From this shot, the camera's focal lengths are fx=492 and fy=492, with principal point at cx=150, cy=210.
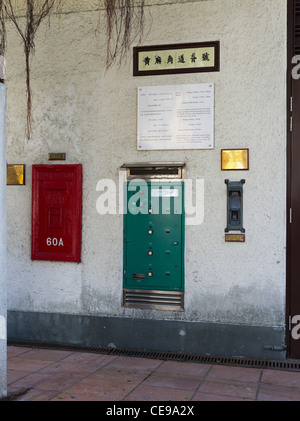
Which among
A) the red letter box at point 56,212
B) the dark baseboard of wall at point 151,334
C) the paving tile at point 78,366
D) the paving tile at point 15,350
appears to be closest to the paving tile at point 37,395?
the paving tile at point 78,366

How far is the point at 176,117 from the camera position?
5.74 meters

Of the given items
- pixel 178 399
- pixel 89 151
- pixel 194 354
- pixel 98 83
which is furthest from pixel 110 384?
pixel 98 83

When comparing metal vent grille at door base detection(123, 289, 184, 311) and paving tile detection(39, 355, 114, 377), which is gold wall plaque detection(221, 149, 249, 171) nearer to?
metal vent grille at door base detection(123, 289, 184, 311)

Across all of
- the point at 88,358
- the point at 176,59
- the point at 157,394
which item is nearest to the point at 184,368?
the point at 157,394

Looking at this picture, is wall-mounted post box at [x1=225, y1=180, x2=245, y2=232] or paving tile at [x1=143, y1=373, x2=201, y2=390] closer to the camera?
paving tile at [x1=143, y1=373, x2=201, y2=390]

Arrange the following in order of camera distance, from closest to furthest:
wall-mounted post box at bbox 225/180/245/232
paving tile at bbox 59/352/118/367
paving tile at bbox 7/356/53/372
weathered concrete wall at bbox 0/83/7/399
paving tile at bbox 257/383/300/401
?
weathered concrete wall at bbox 0/83/7/399 → paving tile at bbox 257/383/300/401 → paving tile at bbox 7/356/53/372 → paving tile at bbox 59/352/118/367 → wall-mounted post box at bbox 225/180/245/232

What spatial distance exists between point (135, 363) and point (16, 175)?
280cm

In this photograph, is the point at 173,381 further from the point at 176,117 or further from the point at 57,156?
the point at 57,156

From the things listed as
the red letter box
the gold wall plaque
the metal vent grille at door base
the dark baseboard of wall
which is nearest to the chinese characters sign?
the gold wall plaque

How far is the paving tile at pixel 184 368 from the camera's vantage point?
5047mm

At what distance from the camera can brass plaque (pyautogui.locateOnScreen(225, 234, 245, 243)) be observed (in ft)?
18.1

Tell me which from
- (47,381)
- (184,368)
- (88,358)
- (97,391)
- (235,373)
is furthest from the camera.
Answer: (88,358)

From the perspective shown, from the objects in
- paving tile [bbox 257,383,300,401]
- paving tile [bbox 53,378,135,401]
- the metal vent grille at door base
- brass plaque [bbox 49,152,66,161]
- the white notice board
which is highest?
the white notice board

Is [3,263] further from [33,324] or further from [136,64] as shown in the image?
[136,64]
